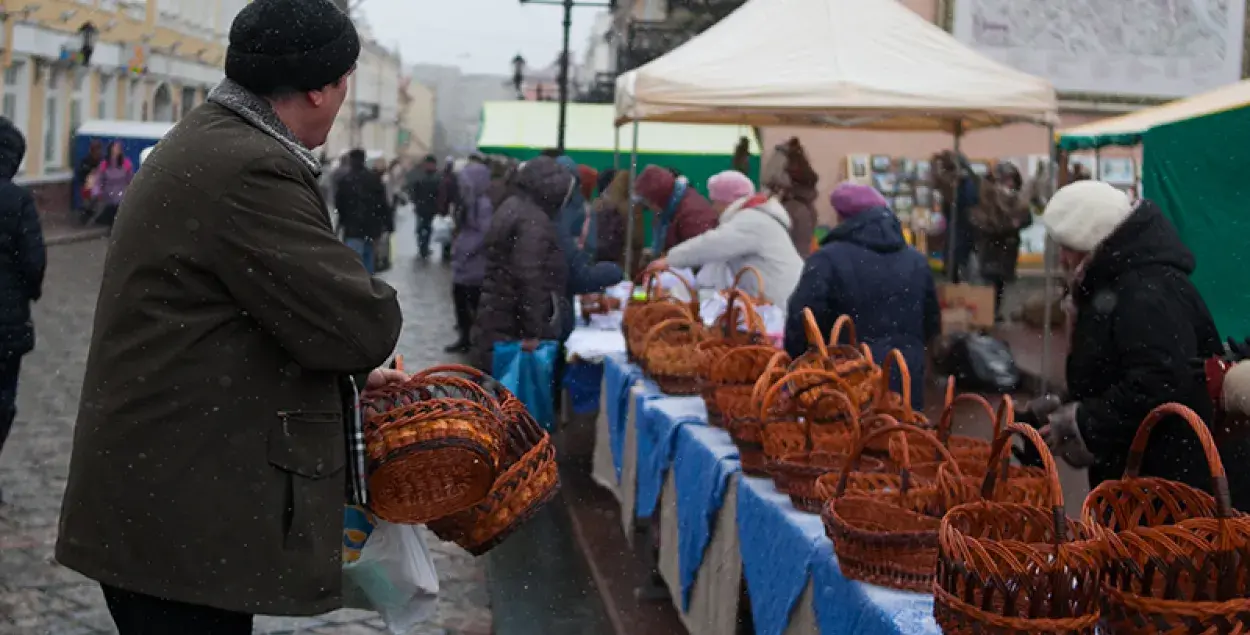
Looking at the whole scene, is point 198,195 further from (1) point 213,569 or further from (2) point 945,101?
(2) point 945,101

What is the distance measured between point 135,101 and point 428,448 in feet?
120

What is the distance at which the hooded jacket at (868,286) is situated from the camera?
226 inches

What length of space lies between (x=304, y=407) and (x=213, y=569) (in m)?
0.31

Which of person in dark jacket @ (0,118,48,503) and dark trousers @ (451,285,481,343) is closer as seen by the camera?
person in dark jacket @ (0,118,48,503)

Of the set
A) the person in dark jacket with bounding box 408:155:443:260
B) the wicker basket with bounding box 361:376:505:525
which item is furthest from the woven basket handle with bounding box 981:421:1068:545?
the person in dark jacket with bounding box 408:155:443:260

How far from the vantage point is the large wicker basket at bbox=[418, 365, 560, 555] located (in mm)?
2850

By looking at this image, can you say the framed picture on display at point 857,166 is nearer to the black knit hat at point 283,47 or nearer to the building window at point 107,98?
the black knit hat at point 283,47

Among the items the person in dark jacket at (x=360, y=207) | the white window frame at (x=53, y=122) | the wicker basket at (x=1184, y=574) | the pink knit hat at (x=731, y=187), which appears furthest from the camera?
the white window frame at (x=53, y=122)

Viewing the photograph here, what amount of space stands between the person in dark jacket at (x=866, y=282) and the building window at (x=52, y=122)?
90.1 ft

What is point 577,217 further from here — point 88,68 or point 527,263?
point 88,68

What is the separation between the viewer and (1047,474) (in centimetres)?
251

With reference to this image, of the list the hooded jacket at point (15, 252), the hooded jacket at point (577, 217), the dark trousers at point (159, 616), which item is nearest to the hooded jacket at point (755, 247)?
the hooded jacket at point (577, 217)

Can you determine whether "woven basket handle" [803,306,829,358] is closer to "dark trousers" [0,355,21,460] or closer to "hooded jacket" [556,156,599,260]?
"dark trousers" [0,355,21,460]

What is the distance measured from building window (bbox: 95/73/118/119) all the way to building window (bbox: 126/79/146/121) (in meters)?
1.21
